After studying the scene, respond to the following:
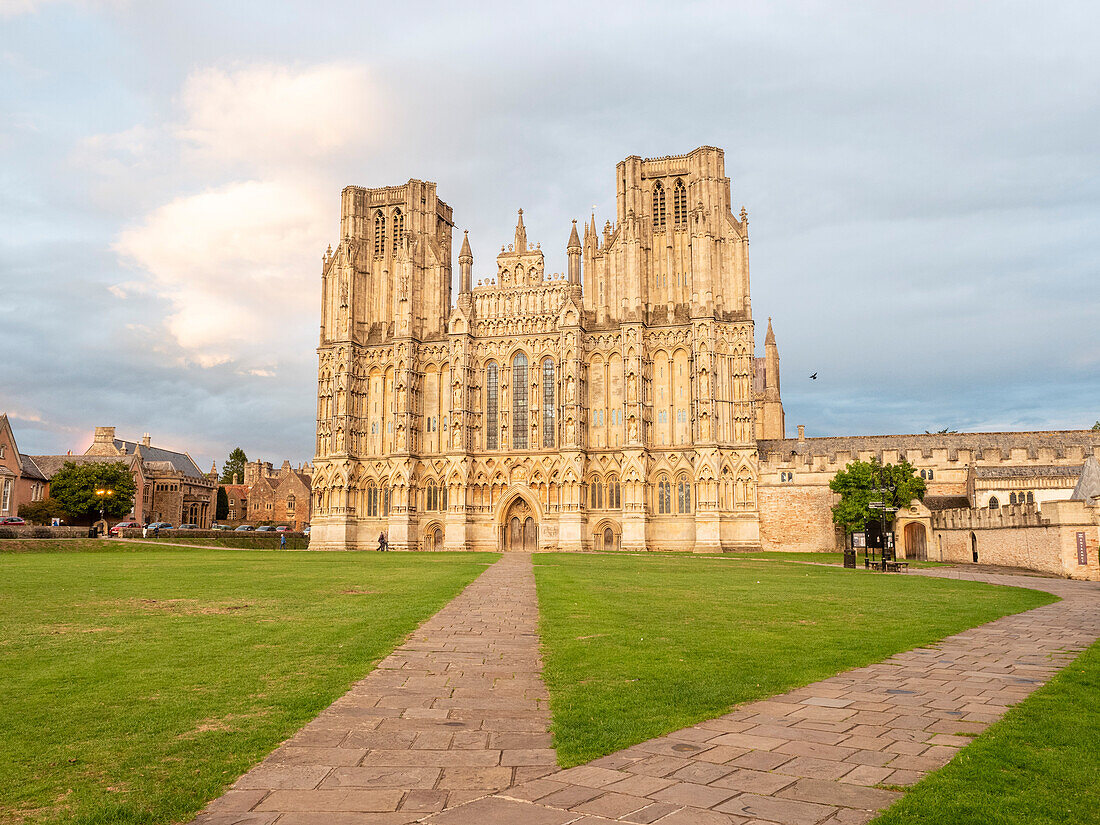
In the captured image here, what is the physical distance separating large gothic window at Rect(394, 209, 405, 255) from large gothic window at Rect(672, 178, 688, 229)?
24.3m

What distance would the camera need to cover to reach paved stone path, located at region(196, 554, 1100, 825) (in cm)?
532

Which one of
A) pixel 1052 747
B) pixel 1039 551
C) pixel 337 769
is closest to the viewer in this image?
pixel 337 769

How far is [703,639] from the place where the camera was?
1268cm

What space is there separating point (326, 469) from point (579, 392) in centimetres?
2305

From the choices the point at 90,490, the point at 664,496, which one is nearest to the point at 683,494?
the point at 664,496

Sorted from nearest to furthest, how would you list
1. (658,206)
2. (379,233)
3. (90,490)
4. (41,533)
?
(41,533) < (658,206) < (90,490) < (379,233)

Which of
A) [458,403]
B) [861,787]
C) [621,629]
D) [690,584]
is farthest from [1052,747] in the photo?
[458,403]

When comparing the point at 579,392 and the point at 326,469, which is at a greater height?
the point at 579,392

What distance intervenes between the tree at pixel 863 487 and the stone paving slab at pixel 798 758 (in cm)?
4402

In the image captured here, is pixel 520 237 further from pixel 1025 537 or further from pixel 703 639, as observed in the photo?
pixel 703 639

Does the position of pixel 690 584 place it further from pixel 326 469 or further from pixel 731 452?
pixel 326 469

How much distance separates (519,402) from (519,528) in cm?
1046

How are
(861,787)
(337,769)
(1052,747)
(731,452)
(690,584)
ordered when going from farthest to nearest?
(731,452)
(690,584)
(1052,747)
(337,769)
(861,787)

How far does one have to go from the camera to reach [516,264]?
6781 cm
